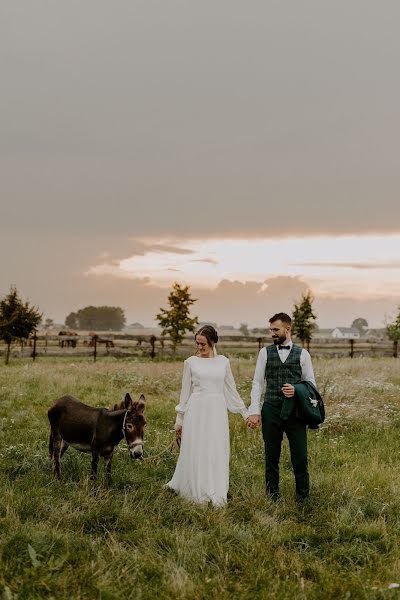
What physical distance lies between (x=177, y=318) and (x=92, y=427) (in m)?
28.4

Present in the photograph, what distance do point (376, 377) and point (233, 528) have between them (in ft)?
44.9

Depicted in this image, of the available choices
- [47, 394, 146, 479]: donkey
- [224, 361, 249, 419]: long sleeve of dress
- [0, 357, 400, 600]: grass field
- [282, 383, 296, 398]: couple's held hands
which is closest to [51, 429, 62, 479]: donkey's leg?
[47, 394, 146, 479]: donkey

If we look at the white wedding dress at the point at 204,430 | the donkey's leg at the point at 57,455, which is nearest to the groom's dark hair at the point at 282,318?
the white wedding dress at the point at 204,430

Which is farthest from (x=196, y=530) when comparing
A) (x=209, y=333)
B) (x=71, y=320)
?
(x=71, y=320)

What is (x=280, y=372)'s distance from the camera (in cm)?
708

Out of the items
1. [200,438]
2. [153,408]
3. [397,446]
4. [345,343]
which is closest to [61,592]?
[200,438]

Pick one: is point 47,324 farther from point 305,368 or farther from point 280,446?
point 305,368

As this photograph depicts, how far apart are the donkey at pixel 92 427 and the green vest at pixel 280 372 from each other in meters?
1.67

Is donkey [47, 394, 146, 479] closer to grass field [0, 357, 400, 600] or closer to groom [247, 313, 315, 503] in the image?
grass field [0, 357, 400, 600]

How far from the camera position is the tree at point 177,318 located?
119ft

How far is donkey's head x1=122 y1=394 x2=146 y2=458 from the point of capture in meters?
6.96

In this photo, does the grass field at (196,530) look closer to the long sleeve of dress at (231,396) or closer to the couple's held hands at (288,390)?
the long sleeve of dress at (231,396)

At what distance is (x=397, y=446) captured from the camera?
10.6 meters

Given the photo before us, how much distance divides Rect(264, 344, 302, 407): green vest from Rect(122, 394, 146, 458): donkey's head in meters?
1.65
